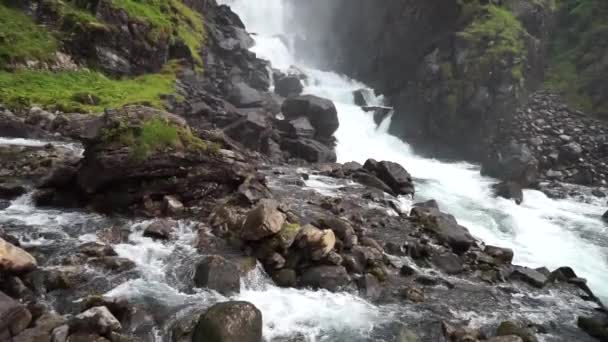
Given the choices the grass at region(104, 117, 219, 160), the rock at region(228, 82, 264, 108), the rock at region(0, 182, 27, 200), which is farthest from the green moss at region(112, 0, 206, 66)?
the rock at region(0, 182, 27, 200)

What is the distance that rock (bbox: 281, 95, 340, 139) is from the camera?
112ft

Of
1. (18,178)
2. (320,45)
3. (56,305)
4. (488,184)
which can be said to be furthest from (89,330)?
(320,45)

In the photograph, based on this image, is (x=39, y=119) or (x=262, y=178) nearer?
(x=262, y=178)

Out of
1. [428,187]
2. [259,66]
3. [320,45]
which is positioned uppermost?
[320,45]

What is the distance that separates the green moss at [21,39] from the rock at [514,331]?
2929cm

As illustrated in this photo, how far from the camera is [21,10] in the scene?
29.1m

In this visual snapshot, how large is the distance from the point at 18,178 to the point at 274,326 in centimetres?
1187

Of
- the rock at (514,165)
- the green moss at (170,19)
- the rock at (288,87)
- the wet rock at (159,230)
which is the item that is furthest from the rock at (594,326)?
the rock at (288,87)

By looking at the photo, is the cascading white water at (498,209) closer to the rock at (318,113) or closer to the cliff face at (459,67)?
the rock at (318,113)

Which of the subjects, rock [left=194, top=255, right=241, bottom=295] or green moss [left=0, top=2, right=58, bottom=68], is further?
green moss [left=0, top=2, right=58, bottom=68]

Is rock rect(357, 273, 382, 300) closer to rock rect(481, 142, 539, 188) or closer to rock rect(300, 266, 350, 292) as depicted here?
rock rect(300, 266, 350, 292)

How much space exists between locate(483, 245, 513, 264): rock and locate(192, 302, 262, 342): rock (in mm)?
11392

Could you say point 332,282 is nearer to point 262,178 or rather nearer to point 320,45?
point 262,178

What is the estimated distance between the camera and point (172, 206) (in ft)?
48.5
